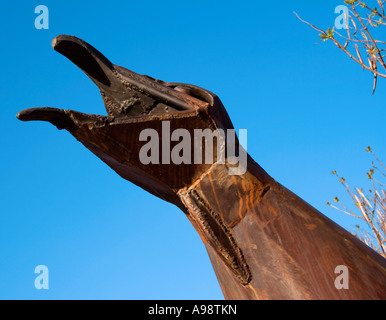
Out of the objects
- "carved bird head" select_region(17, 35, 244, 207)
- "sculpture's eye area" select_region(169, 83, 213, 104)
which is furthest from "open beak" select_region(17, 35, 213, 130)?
"sculpture's eye area" select_region(169, 83, 213, 104)

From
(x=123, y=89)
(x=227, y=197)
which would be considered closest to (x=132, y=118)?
(x=123, y=89)

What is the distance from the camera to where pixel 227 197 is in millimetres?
2279

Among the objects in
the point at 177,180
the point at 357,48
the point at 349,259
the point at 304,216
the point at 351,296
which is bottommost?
the point at 351,296

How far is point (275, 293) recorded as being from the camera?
7.13 ft

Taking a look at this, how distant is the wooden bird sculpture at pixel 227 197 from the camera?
217cm

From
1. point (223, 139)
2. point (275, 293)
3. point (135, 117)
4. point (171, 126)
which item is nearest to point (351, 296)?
point (275, 293)

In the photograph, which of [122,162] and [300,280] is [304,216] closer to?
[300,280]

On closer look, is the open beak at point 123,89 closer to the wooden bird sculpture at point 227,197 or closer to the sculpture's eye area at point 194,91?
the wooden bird sculpture at point 227,197

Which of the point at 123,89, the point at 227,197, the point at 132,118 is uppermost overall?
the point at 123,89

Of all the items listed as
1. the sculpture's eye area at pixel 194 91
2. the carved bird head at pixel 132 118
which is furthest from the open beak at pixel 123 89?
the sculpture's eye area at pixel 194 91

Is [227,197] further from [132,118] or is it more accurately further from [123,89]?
[123,89]

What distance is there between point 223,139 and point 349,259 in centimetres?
79

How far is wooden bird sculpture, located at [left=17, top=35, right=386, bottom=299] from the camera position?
85.5 inches

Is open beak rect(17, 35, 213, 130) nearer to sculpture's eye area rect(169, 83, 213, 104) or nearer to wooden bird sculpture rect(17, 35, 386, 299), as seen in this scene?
wooden bird sculpture rect(17, 35, 386, 299)
